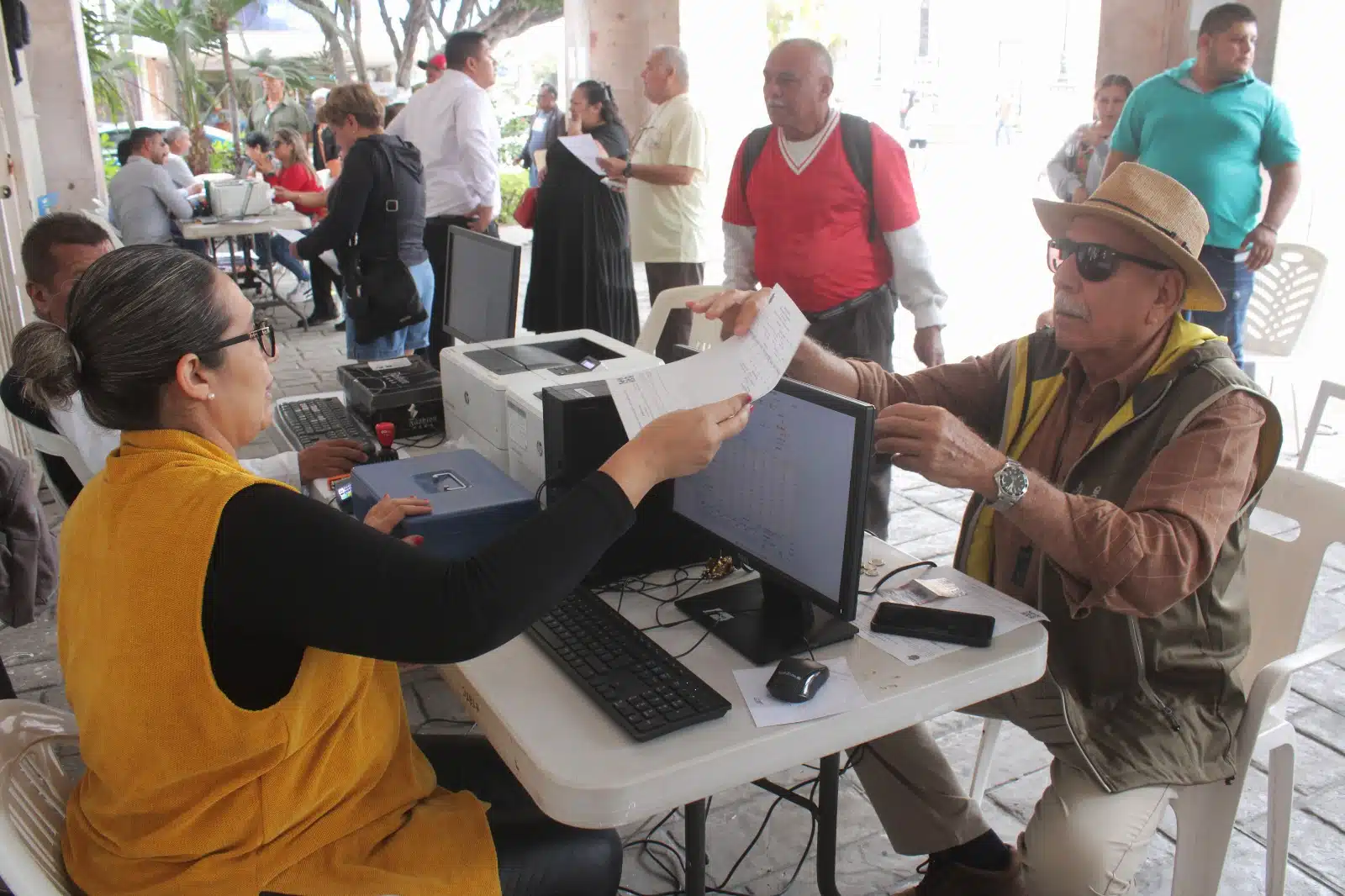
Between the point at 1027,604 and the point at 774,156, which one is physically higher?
the point at 774,156

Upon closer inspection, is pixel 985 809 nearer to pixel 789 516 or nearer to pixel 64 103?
pixel 789 516

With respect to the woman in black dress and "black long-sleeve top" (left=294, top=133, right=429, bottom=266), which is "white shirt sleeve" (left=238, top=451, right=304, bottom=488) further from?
the woman in black dress

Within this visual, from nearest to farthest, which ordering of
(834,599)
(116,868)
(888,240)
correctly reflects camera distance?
1. (116,868)
2. (834,599)
3. (888,240)

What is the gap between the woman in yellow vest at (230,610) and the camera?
4.06 ft

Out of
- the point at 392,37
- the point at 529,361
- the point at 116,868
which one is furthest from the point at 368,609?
the point at 392,37

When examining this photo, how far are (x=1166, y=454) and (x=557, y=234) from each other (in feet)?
13.3

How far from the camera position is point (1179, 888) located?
192 cm

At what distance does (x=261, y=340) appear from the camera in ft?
4.80

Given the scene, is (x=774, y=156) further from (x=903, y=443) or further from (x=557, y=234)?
(x=903, y=443)

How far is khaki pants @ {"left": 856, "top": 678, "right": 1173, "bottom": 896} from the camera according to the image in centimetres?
173

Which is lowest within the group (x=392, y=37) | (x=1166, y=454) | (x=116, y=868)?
(x=116, y=868)

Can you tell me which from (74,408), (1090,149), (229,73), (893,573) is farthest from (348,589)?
(229,73)

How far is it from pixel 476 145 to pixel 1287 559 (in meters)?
4.38

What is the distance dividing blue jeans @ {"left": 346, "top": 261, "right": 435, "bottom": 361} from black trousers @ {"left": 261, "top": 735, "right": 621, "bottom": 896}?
3088mm
